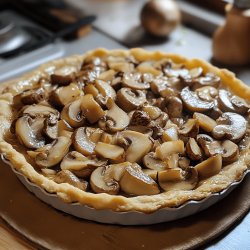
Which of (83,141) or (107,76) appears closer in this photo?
(83,141)

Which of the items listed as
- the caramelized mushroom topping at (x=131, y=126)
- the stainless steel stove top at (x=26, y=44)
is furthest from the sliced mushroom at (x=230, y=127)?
the stainless steel stove top at (x=26, y=44)

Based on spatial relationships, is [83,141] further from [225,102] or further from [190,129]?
[225,102]

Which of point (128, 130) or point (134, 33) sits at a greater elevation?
→ point (128, 130)

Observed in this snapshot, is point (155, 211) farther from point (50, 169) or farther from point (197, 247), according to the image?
point (50, 169)

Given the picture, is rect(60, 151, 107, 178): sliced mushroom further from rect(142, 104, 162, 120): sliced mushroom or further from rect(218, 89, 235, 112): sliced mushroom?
rect(218, 89, 235, 112): sliced mushroom

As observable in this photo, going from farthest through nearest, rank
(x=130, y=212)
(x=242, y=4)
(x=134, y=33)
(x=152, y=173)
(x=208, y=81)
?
(x=134, y=33)
(x=242, y=4)
(x=208, y=81)
(x=152, y=173)
(x=130, y=212)

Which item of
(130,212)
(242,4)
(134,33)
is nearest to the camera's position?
(130,212)

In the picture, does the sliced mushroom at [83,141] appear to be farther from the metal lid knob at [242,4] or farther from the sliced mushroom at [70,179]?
the metal lid knob at [242,4]

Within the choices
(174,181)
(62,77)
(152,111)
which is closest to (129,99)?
(152,111)
